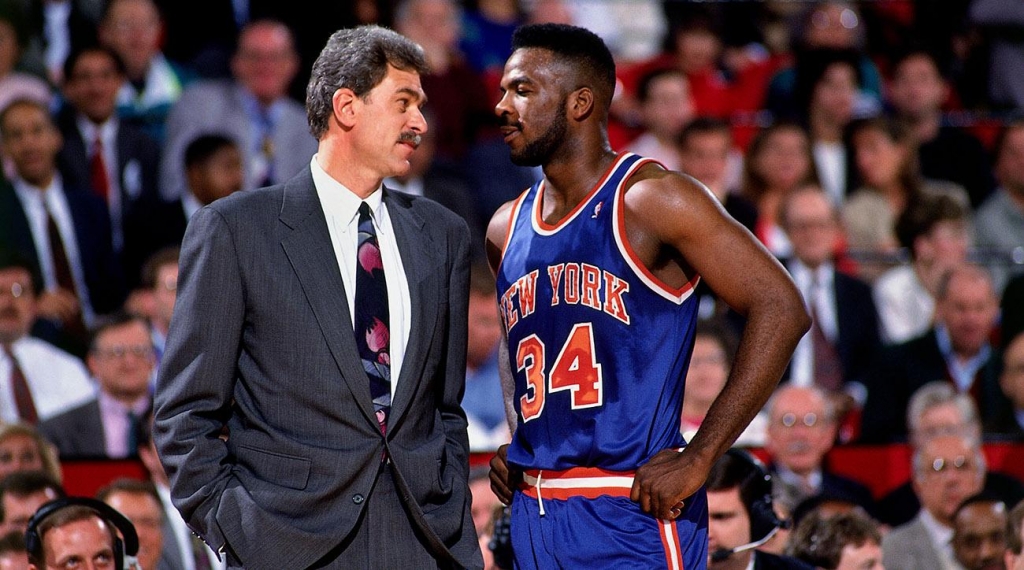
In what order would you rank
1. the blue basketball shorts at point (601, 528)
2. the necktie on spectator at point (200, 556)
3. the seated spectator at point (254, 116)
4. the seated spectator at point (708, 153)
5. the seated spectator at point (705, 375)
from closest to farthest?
1. the blue basketball shorts at point (601, 528)
2. the necktie on spectator at point (200, 556)
3. the seated spectator at point (705, 375)
4. the seated spectator at point (254, 116)
5. the seated spectator at point (708, 153)

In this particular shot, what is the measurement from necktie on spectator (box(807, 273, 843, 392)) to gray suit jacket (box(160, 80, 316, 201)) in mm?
3233

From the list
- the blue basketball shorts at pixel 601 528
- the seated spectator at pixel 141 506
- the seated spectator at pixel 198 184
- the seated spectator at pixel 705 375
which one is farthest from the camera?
the seated spectator at pixel 198 184

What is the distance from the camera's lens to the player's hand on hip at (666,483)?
3.48 m

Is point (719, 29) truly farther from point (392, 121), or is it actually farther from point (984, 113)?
point (392, 121)

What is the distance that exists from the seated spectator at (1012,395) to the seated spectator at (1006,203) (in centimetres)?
149

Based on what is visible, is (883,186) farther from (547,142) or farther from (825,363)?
(547,142)

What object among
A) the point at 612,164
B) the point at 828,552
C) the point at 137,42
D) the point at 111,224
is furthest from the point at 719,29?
the point at 612,164

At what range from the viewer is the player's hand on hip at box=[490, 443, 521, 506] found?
3975mm

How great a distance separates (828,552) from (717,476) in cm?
74

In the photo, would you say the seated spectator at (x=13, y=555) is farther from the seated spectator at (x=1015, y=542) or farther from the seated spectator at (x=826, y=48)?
the seated spectator at (x=826, y=48)

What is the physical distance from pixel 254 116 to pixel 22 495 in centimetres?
395

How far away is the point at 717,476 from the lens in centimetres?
485

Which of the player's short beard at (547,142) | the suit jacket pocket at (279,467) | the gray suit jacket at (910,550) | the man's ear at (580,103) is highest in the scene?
the man's ear at (580,103)

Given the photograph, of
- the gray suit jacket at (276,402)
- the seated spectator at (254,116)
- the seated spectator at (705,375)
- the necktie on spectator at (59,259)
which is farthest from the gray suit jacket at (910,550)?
the necktie on spectator at (59,259)
